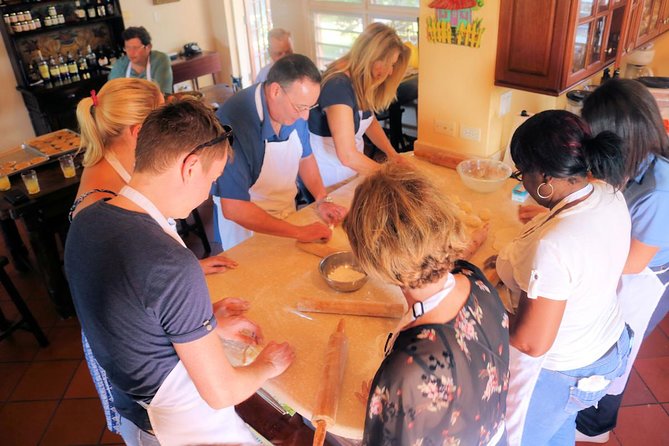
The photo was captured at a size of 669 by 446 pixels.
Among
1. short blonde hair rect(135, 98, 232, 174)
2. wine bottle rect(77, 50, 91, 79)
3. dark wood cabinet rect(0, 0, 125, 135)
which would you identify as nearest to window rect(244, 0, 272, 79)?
dark wood cabinet rect(0, 0, 125, 135)

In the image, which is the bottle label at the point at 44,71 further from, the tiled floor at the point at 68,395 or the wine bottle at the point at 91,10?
the tiled floor at the point at 68,395

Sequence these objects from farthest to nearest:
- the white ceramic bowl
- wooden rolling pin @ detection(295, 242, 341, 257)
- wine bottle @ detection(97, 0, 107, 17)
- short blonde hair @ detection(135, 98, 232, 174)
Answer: wine bottle @ detection(97, 0, 107, 17)
the white ceramic bowl
wooden rolling pin @ detection(295, 242, 341, 257)
short blonde hair @ detection(135, 98, 232, 174)

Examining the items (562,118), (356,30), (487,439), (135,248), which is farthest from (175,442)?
(356,30)

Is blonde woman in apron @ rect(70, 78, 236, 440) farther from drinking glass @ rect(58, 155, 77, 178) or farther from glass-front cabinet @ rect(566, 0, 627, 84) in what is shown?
glass-front cabinet @ rect(566, 0, 627, 84)

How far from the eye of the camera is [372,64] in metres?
2.51

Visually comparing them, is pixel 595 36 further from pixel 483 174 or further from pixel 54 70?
pixel 54 70

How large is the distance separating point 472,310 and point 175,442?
3.02ft

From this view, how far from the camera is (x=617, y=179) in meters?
1.40

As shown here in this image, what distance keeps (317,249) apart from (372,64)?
3.40 feet

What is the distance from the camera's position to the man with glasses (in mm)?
4430

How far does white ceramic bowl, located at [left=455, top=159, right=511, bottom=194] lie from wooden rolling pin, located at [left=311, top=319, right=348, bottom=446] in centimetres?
112

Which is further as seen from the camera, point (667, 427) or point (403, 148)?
point (403, 148)

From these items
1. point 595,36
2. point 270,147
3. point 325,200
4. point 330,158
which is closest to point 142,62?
point 330,158

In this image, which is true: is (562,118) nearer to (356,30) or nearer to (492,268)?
(492,268)
